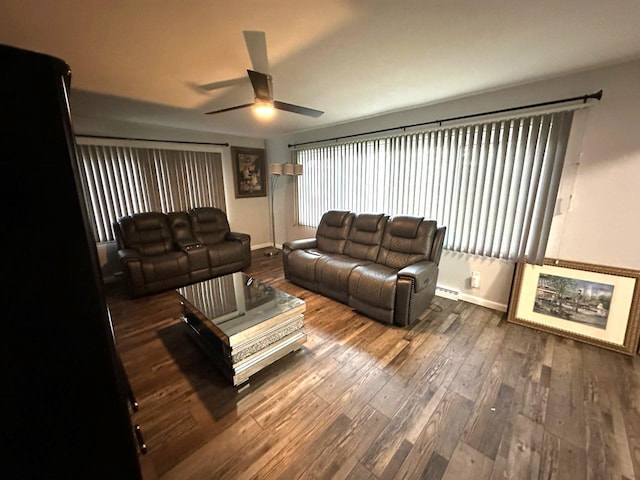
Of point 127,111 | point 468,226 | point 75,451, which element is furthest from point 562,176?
point 127,111

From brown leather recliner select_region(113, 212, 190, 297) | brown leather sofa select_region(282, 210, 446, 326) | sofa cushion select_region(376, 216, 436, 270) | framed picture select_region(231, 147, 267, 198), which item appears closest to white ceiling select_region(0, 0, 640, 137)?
sofa cushion select_region(376, 216, 436, 270)

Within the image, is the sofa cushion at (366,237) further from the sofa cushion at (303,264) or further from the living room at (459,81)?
the living room at (459,81)

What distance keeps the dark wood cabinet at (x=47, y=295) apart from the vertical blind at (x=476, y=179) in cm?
317

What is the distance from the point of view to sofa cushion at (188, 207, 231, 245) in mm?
4172

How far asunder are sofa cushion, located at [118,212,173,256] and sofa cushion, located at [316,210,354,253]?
230 centimetres

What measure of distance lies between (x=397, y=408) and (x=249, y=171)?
476 cm

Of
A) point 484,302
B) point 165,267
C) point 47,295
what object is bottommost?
point 484,302

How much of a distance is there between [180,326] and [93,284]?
224 cm

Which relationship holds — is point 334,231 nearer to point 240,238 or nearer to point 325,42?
point 240,238

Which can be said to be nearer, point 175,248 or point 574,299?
point 574,299

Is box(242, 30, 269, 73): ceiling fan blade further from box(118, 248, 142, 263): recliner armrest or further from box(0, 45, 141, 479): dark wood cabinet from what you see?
box(118, 248, 142, 263): recliner armrest

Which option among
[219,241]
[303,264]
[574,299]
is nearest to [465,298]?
[574,299]

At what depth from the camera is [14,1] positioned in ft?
4.02

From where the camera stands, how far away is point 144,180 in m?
3.97
